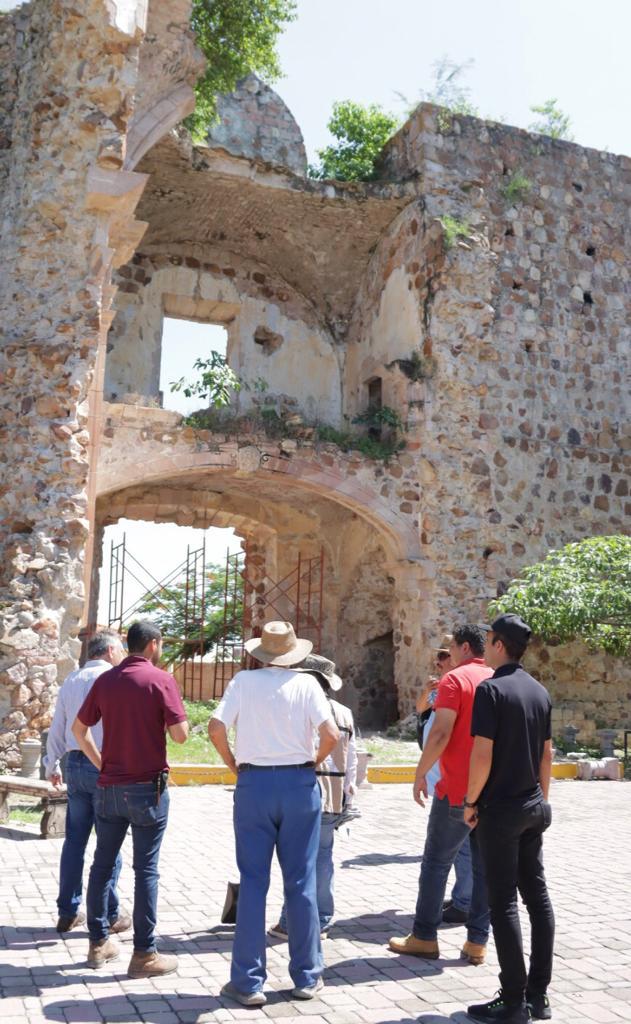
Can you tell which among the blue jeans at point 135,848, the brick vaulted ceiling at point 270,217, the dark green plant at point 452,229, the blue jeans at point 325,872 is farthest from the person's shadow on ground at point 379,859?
the brick vaulted ceiling at point 270,217

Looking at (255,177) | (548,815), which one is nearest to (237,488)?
(255,177)

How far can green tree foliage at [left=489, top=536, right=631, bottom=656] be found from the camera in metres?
12.7

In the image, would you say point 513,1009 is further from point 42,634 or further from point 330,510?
point 330,510

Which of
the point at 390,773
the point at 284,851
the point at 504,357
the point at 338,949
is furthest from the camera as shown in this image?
the point at 504,357

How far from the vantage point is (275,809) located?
409 centimetres

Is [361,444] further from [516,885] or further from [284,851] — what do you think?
[516,885]

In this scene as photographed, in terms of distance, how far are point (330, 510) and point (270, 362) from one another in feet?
9.11

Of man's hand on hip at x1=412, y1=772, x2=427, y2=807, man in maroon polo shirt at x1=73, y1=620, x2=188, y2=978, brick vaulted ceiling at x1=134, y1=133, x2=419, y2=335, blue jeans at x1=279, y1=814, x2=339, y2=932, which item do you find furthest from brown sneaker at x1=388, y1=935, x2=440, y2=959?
brick vaulted ceiling at x1=134, y1=133, x2=419, y2=335

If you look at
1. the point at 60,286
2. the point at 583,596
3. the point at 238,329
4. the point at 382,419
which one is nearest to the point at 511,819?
the point at 60,286

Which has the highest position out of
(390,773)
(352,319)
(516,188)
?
(516,188)

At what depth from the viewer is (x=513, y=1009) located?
12.5 ft

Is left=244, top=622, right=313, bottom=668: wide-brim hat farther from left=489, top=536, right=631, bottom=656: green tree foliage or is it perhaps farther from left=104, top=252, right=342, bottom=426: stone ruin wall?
left=104, top=252, right=342, bottom=426: stone ruin wall

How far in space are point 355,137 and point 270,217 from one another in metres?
2.36

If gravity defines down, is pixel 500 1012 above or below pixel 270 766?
below
